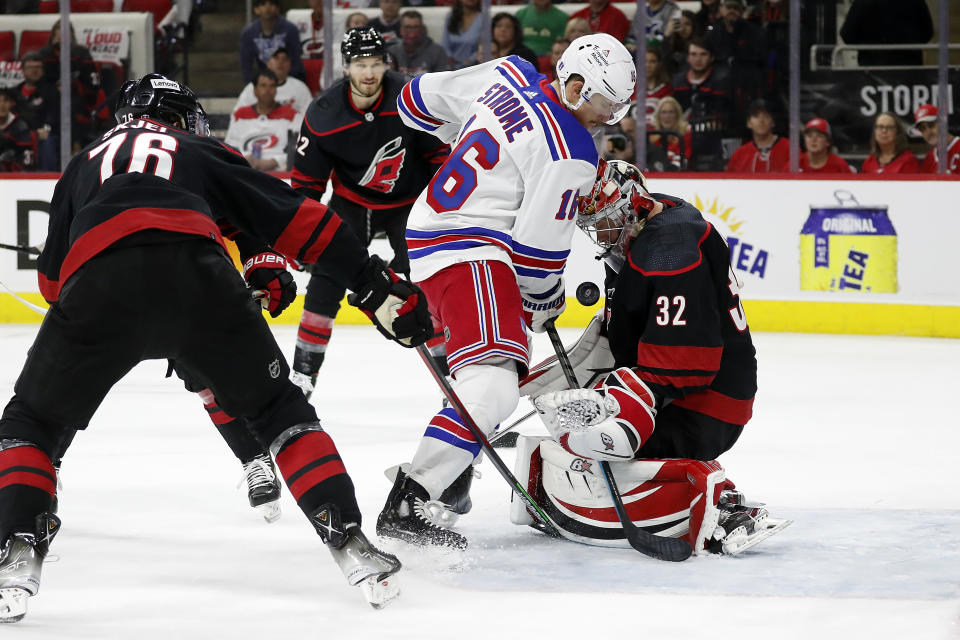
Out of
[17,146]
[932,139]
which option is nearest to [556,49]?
[932,139]

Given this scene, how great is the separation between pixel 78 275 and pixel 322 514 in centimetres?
58

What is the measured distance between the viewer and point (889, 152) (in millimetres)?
6625

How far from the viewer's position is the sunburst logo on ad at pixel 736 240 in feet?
22.1

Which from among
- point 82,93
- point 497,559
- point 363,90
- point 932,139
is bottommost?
point 497,559

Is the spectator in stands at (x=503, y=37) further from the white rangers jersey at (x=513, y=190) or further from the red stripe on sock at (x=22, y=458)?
the red stripe on sock at (x=22, y=458)

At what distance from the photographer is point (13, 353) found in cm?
615

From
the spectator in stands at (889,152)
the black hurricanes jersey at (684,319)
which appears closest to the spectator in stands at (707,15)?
the spectator in stands at (889,152)

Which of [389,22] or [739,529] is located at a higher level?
[389,22]

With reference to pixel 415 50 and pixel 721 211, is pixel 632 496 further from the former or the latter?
pixel 415 50

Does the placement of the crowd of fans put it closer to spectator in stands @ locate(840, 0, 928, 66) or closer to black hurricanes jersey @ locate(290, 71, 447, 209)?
spectator in stands @ locate(840, 0, 928, 66)

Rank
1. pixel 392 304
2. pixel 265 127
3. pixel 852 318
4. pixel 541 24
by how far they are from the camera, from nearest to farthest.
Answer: pixel 392 304 < pixel 852 318 < pixel 541 24 < pixel 265 127

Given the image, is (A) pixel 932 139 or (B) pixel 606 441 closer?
(B) pixel 606 441

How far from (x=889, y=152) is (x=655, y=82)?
122cm

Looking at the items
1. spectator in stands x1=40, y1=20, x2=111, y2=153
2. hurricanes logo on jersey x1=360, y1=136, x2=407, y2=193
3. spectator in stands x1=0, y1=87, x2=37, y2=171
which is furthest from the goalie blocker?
spectator in stands x1=0, y1=87, x2=37, y2=171
